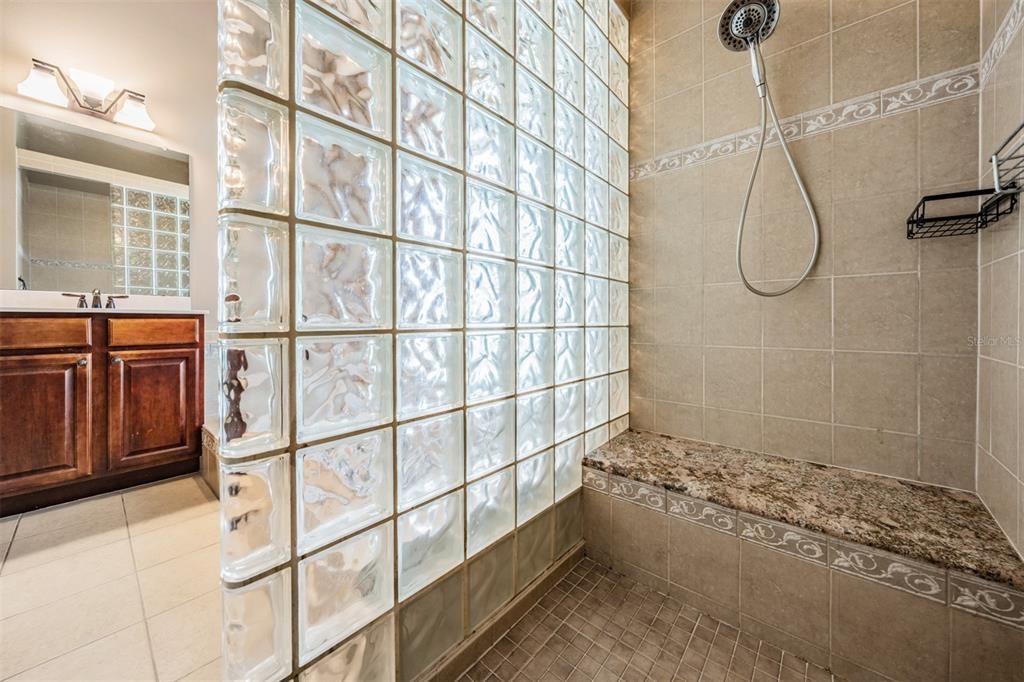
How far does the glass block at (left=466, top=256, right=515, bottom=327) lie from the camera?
931mm

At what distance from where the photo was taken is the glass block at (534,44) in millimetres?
1062

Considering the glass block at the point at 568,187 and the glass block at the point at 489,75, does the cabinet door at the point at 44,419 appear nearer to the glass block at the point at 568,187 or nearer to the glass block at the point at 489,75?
the glass block at the point at 489,75

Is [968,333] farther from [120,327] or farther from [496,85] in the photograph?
[120,327]

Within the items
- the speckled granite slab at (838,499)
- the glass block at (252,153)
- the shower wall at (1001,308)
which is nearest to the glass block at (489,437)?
the speckled granite slab at (838,499)

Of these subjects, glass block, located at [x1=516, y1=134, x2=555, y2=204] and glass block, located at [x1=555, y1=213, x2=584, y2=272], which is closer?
glass block, located at [x1=516, y1=134, x2=555, y2=204]

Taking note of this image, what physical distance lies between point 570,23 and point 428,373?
1.31m

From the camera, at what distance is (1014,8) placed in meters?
0.82

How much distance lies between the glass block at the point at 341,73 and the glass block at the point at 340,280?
22 centimetres

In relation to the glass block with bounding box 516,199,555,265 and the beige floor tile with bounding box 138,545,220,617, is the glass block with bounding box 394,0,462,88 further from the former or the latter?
the beige floor tile with bounding box 138,545,220,617

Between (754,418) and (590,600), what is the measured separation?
0.87 m

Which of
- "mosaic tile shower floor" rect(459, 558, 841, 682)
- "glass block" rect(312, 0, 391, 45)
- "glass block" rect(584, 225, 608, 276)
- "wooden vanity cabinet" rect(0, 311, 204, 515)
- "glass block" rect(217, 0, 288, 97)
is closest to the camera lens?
"glass block" rect(217, 0, 288, 97)

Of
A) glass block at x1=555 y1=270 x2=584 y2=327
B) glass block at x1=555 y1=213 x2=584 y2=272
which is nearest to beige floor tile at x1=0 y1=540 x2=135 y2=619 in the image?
glass block at x1=555 y1=270 x2=584 y2=327

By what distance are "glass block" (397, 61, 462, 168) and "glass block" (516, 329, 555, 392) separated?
0.52m

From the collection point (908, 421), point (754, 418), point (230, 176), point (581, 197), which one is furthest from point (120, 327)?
point (908, 421)
